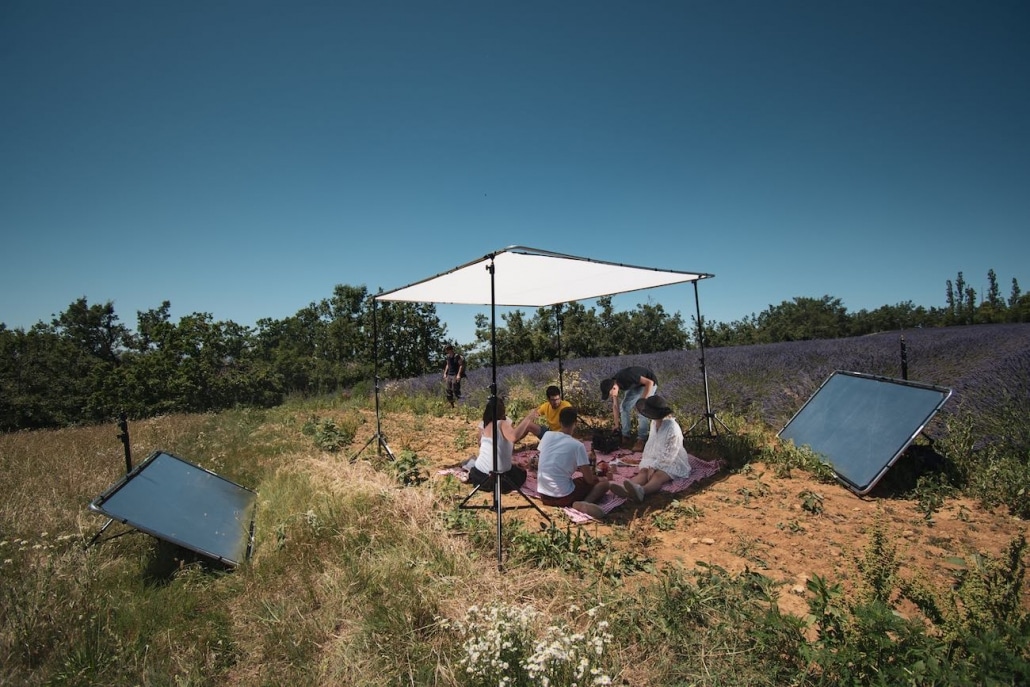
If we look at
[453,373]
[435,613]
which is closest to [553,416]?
[435,613]

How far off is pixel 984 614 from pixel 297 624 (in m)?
3.94

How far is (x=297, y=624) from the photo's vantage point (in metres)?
2.87

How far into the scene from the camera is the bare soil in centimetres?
361

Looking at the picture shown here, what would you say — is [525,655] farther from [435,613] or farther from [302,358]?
[302,358]

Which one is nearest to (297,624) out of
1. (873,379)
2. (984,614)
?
(984,614)

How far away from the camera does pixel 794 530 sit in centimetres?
438

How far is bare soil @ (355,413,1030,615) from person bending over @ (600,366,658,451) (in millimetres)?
1619

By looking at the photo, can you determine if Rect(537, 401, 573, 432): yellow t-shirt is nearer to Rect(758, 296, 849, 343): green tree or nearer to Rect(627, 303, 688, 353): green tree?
Rect(627, 303, 688, 353): green tree

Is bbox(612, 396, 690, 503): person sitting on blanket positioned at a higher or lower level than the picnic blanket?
higher

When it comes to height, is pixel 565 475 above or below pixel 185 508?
below

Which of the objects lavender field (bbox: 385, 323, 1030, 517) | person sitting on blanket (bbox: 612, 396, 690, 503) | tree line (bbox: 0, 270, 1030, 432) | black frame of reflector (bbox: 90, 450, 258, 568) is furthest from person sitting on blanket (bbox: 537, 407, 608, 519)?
tree line (bbox: 0, 270, 1030, 432)

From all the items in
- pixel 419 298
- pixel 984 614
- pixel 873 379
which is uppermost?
pixel 419 298

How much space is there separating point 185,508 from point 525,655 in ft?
11.1

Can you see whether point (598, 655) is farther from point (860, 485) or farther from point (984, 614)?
point (860, 485)
